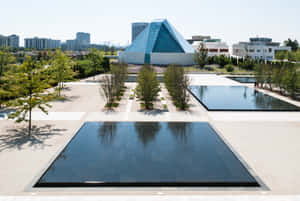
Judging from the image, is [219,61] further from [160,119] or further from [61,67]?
[160,119]

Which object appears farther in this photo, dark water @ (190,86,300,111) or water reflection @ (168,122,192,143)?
dark water @ (190,86,300,111)

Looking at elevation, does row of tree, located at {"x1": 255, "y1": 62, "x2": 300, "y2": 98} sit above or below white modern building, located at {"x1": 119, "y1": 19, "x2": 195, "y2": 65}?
below

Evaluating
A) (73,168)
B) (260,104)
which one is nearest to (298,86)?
(260,104)

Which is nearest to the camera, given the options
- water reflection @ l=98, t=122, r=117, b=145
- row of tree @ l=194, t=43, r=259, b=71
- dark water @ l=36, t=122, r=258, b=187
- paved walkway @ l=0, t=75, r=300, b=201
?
paved walkway @ l=0, t=75, r=300, b=201

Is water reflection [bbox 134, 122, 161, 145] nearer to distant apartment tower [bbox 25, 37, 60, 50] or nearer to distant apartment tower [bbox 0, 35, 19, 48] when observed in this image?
distant apartment tower [bbox 0, 35, 19, 48]

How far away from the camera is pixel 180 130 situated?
11.1 m

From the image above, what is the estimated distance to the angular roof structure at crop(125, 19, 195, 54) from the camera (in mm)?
48875

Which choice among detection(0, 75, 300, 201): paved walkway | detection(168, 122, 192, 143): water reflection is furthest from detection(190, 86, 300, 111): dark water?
detection(168, 122, 192, 143): water reflection

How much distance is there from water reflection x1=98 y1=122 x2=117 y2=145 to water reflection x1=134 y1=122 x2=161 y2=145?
1027mm

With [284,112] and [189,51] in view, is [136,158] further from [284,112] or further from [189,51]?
[189,51]

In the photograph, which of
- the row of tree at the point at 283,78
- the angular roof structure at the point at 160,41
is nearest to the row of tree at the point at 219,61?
the angular roof structure at the point at 160,41

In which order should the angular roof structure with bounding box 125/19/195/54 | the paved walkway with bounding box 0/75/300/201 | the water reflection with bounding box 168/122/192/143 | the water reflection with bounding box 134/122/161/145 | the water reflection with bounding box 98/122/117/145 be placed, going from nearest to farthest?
the paved walkway with bounding box 0/75/300/201
the water reflection with bounding box 98/122/117/145
the water reflection with bounding box 134/122/161/145
the water reflection with bounding box 168/122/192/143
the angular roof structure with bounding box 125/19/195/54

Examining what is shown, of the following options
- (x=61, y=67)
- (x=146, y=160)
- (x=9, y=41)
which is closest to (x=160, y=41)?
(x=61, y=67)

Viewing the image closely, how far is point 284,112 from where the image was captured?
1475 centimetres
